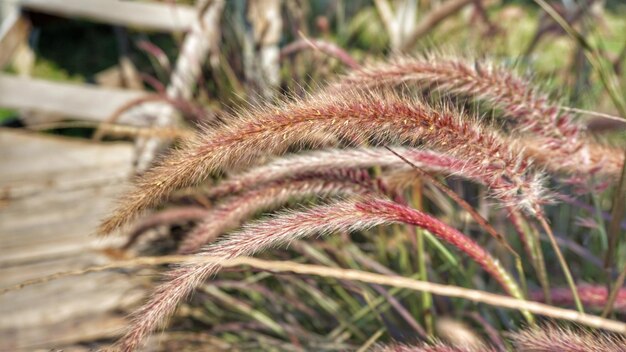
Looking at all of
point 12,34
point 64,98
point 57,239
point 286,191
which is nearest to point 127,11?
point 64,98

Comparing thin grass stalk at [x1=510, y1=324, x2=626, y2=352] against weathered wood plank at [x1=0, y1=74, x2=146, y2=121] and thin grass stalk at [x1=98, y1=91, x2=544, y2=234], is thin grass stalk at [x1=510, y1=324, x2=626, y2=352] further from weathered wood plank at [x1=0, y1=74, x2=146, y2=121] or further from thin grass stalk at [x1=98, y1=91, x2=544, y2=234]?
weathered wood plank at [x1=0, y1=74, x2=146, y2=121]

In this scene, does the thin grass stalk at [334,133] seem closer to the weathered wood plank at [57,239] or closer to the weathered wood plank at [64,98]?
the weathered wood plank at [57,239]

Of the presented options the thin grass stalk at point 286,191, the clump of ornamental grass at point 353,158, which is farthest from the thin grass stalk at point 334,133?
the thin grass stalk at point 286,191

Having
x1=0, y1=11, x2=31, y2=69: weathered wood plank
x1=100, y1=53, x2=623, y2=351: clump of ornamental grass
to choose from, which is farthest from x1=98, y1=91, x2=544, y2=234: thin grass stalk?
x1=0, y1=11, x2=31, y2=69: weathered wood plank

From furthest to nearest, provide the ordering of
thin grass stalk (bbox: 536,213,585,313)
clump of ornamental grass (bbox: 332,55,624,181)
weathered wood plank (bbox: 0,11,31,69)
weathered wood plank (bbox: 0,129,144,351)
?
weathered wood plank (bbox: 0,11,31,69) → weathered wood plank (bbox: 0,129,144,351) → clump of ornamental grass (bbox: 332,55,624,181) → thin grass stalk (bbox: 536,213,585,313)

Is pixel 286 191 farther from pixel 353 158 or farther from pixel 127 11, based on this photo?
pixel 127 11
